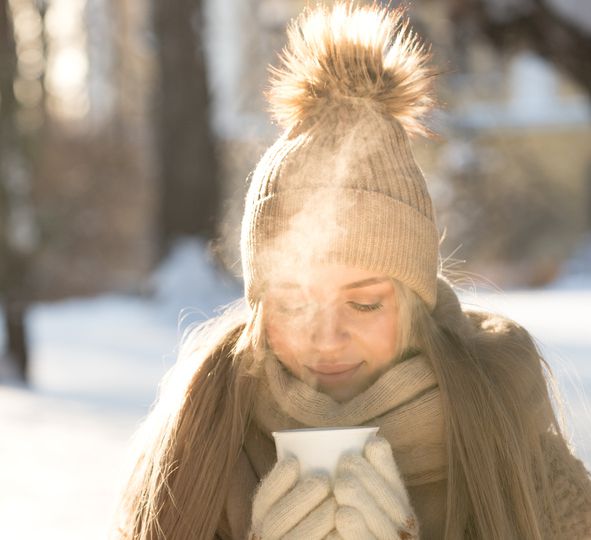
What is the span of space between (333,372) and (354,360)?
5 centimetres

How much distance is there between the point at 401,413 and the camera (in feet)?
7.17

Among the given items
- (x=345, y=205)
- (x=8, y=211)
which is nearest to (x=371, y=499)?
(x=345, y=205)

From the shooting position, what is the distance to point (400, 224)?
7.47 feet

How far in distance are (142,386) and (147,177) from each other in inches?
392

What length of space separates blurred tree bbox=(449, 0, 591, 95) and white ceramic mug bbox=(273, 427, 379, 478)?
19.7ft

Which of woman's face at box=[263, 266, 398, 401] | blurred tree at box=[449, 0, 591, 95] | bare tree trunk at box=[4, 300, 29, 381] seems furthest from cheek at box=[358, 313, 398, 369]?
blurred tree at box=[449, 0, 591, 95]

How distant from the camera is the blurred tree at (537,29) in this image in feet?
24.6

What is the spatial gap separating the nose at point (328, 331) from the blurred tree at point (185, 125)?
7.47m

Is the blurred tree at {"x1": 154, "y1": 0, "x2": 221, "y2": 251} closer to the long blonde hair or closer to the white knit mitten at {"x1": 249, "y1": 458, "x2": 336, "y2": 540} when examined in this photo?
the long blonde hair

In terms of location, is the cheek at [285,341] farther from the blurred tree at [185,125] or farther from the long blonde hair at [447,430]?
the blurred tree at [185,125]

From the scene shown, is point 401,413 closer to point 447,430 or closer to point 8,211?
point 447,430

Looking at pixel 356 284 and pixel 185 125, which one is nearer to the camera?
pixel 356 284

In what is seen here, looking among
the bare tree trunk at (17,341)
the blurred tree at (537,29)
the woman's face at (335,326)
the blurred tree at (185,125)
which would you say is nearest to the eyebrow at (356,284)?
the woman's face at (335,326)

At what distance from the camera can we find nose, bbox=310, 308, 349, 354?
220 cm
